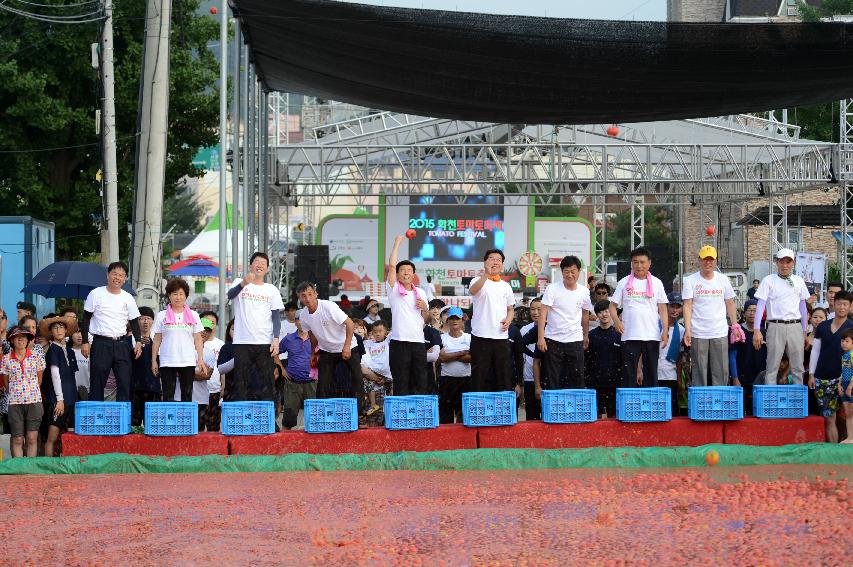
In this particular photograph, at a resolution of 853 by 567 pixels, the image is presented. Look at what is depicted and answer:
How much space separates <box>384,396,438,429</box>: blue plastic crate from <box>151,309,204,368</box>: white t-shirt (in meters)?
1.99

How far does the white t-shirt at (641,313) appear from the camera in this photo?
460 inches

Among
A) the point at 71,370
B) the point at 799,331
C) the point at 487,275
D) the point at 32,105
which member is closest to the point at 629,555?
the point at 487,275

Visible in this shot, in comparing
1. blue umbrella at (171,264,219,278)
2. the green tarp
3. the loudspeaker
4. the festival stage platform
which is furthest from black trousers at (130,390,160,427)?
blue umbrella at (171,264,219,278)

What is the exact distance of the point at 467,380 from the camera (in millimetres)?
12430

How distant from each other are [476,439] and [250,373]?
2246mm

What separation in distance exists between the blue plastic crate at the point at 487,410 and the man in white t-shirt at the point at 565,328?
671mm

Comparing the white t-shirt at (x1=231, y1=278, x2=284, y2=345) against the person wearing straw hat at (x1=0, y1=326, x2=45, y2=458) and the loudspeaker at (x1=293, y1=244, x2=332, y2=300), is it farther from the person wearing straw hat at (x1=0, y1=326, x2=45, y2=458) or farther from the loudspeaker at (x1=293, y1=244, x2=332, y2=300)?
the loudspeaker at (x1=293, y1=244, x2=332, y2=300)

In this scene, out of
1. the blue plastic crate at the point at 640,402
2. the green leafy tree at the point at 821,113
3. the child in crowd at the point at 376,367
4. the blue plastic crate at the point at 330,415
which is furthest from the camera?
the green leafy tree at the point at 821,113

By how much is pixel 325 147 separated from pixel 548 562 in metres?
20.3

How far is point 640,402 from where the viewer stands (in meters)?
11.3

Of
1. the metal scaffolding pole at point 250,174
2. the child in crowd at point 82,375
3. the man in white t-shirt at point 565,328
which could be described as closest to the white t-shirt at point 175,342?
the child in crowd at point 82,375

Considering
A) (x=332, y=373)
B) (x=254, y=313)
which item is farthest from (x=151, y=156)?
(x=332, y=373)

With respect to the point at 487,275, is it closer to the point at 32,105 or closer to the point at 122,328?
the point at 122,328

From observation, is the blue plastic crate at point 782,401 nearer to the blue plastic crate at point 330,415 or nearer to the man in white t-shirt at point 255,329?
the blue plastic crate at point 330,415
